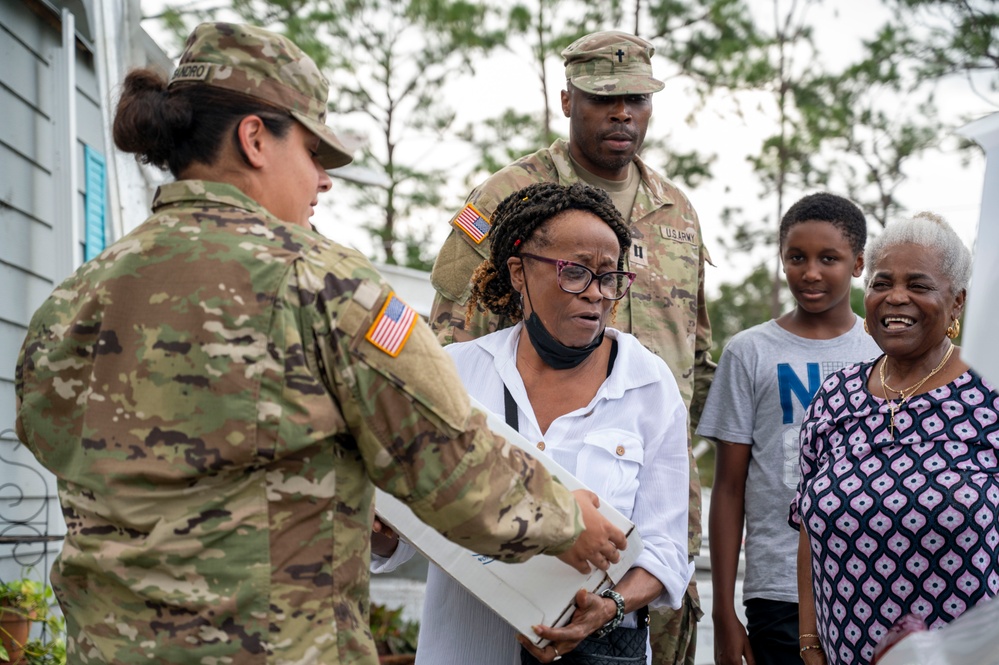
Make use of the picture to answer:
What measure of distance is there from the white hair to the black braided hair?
69 cm

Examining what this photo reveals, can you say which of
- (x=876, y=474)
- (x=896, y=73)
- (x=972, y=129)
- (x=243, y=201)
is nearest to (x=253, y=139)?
(x=243, y=201)

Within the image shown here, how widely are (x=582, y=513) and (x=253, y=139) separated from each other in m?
0.99

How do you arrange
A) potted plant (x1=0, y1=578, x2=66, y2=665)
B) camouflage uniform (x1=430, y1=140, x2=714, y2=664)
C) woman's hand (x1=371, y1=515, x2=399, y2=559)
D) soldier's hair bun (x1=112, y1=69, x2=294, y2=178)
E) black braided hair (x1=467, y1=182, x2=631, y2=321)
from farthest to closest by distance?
1. potted plant (x1=0, y1=578, x2=66, y2=665)
2. camouflage uniform (x1=430, y1=140, x2=714, y2=664)
3. black braided hair (x1=467, y1=182, x2=631, y2=321)
4. woman's hand (x1=371, y1=515, x2=399, y2=559)
5. soldier's hair bun (x1=112, y1=69, x2=294, y2=178)

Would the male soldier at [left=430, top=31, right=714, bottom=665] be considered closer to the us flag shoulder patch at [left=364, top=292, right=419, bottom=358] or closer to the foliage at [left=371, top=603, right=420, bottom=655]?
the us flag shoulder patch at [left=364, top=292, right=419, bottom=358]

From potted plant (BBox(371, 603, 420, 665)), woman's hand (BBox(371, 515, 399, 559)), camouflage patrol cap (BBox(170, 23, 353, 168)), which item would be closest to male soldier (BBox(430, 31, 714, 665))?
woman's hand (BBox(371, 515, 399, 559))

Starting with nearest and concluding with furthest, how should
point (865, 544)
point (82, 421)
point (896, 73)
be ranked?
point (82, 421) → point (865, 544) → point (896, 73)

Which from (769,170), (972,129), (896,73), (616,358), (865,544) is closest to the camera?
(972,129)

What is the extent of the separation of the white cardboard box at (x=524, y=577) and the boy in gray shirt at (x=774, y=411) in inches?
48.1

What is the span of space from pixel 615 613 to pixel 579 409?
54cm

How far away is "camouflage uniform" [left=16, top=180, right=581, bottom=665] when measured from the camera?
5.81 ft

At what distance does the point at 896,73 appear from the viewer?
14398 millimetres

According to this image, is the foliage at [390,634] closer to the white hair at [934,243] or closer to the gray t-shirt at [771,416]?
the gray t-shirt at [771,416]

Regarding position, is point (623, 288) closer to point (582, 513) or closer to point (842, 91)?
point (582, 513)

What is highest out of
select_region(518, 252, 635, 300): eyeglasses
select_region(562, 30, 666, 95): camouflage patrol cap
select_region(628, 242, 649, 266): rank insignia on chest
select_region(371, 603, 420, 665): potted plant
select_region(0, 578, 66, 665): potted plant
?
select_region(562, 30, 666, 95): camouflage patrol cap
